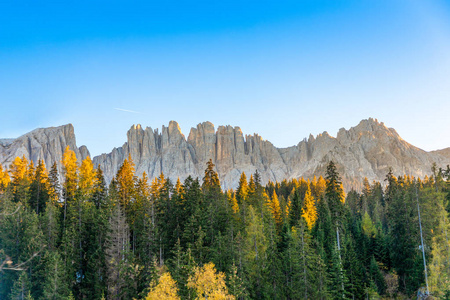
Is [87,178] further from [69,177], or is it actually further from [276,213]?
[276,213]

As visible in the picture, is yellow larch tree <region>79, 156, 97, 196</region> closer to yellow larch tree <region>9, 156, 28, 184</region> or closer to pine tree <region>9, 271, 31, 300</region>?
yellow larch tree <region>9, 156, 28, 184</region>

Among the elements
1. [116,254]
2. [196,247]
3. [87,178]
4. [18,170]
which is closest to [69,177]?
[87,178]

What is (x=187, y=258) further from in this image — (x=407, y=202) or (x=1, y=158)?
(x=1, y=158)

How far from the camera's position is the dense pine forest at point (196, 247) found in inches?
1319

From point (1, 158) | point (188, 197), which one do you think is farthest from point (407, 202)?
point (1, 158)

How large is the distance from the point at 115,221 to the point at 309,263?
2176cm

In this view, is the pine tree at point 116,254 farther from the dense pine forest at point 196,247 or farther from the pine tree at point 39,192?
the pine tree at point 39,192

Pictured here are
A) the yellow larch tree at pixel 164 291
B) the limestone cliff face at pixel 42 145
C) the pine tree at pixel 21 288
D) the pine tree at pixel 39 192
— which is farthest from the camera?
the limestone cliff face at pixel 42 145

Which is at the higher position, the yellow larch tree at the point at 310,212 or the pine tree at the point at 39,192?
the pine tree at the point at 39,192

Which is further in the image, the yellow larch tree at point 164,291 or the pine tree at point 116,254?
the pine tree at point 116,254

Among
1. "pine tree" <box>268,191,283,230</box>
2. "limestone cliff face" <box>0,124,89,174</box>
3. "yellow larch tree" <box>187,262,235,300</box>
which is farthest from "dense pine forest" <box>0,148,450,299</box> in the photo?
"limestone cliff face" <box>0,124,89,174</box>

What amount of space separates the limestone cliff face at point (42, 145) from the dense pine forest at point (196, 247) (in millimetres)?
119939

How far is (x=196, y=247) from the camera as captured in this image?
38906mm

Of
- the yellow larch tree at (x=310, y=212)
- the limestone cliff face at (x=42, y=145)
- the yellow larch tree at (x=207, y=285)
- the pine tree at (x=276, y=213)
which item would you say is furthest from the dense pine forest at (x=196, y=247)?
the limestone cliff face at (x=42, y=145)
